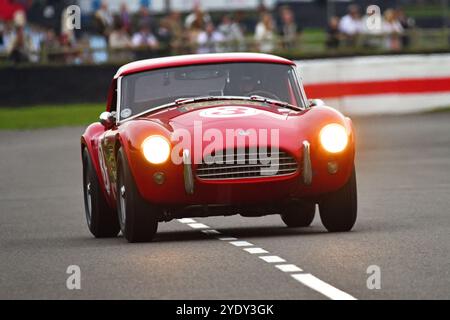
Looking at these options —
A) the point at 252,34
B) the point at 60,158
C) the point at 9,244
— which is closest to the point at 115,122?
the point at 9,244

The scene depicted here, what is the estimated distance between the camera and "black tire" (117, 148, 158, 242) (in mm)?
12156

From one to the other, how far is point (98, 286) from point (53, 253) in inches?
95.9

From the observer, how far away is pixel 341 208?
12602mm

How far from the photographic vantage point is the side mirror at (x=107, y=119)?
13.4 metres

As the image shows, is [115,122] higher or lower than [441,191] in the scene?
higher

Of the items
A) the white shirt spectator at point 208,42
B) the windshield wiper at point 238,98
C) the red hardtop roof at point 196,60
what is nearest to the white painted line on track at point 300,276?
the windshield wiper at point 238,98

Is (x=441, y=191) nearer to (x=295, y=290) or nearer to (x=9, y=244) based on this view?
(x=9, y=244)

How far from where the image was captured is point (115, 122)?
13398 millimetres

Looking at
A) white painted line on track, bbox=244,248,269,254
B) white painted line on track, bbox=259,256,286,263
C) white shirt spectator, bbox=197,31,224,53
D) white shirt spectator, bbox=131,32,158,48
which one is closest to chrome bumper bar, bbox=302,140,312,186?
white painted line on track, bbox=244,248,269,254

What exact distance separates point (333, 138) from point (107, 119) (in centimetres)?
203

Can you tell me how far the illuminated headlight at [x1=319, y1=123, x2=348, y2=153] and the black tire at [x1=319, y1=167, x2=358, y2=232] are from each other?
0.94 feet

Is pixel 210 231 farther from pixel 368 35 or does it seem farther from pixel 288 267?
pixel 368 35

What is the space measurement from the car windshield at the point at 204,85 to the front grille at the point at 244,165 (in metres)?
1.41
